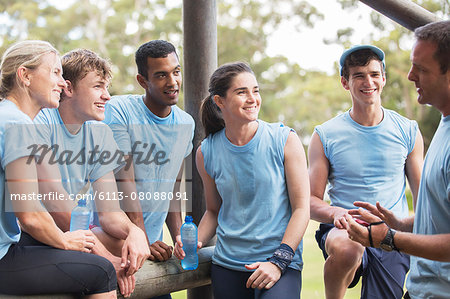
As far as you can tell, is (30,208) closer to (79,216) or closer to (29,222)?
(29,222)

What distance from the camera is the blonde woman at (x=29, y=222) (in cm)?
202

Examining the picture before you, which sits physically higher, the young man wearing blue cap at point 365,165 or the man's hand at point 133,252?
the young man wearing blue cap at point 365,165

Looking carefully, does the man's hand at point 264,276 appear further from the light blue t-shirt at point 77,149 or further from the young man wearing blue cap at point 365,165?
the light blue t-shirt at point 77,149

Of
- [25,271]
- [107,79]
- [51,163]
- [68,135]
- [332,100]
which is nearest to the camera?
[25,271]

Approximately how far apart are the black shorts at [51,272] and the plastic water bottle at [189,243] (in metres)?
0.61

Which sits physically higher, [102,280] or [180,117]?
[180,117]

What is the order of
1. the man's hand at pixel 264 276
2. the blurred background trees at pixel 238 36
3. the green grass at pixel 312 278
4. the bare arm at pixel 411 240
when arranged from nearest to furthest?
the bare arm at pixel 411 240, the man's hand at pixel 264 276, the green grass at pixel 312 278, the blurred background trees at pixel 238 36

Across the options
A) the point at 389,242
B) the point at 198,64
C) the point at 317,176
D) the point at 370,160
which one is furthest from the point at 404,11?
the point at 389,242

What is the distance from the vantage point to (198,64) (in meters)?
3.37

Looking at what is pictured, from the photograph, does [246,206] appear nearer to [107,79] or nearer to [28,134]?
[107,79]

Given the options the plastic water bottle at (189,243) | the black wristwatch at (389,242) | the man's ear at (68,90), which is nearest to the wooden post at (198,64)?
the plastic water bottle at (189,243)

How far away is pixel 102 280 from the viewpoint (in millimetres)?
2133

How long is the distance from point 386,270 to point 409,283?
662 millimetres

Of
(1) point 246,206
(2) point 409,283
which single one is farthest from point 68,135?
(2) point 409,283
